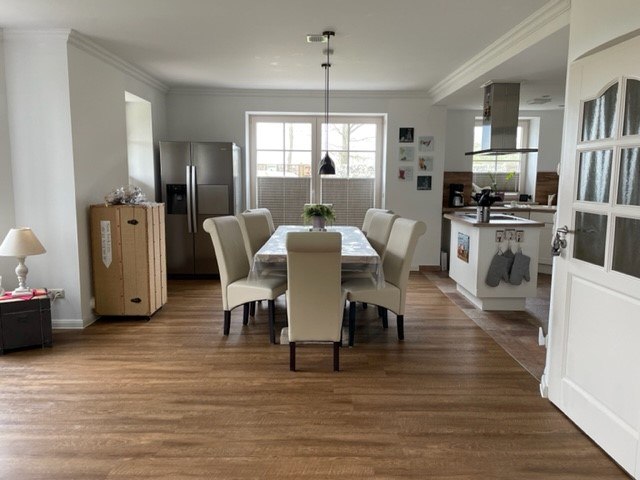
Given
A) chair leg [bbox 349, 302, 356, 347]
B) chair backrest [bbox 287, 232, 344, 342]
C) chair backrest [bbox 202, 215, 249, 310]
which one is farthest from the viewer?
chair backrest [bbox 202, 215, 249, 310]

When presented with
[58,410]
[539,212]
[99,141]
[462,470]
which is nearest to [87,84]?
[99,141]

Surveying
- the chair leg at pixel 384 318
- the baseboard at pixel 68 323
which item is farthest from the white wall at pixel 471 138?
the baseboard at pixel 68 323

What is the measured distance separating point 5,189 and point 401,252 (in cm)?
335

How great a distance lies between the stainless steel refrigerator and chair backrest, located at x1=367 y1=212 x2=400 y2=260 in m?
2.02

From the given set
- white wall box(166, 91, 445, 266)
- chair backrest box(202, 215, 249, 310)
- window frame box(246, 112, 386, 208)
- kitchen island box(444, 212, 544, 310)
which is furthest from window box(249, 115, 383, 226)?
chair backrest box(202, 215, 249, 310)

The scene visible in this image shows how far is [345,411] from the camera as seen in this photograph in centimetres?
260

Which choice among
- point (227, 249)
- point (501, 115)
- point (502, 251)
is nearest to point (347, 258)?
point (227, 249)

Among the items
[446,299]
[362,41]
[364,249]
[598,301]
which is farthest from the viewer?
[446,299]

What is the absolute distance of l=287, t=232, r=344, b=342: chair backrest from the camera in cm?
290

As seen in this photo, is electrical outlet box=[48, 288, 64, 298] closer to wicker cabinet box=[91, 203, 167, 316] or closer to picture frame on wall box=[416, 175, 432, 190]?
wicker cabinet box=[91, 203, 167, 316]

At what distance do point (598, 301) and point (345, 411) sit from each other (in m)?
1.48

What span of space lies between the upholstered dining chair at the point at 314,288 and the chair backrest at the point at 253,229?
1.34 meters

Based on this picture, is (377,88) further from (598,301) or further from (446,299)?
(598,301)

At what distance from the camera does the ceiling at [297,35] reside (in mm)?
3111
